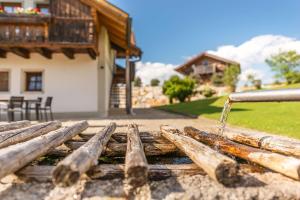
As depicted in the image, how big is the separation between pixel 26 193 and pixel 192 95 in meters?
30.3

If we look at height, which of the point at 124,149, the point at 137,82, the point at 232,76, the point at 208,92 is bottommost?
the point at 124,149

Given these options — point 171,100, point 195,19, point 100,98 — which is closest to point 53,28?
point 100,98

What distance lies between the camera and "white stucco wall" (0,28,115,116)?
1288cm

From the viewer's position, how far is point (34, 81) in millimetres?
13266

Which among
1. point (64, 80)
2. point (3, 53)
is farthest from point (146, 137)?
point (3, 53)

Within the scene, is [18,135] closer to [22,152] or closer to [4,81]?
[22,152]

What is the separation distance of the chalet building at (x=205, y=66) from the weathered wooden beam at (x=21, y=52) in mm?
30544

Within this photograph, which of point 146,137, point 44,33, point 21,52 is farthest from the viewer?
point 21,52

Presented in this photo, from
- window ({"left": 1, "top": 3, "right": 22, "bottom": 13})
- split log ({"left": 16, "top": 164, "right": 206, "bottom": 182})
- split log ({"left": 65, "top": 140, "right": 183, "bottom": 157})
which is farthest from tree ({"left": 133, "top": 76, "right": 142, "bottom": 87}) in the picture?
split log ({"left": 16, "top": 164, "right": 206, "bottom": 182})

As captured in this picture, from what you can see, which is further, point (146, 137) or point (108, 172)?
point (146, 137)

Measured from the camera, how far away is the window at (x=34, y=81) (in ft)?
43.3

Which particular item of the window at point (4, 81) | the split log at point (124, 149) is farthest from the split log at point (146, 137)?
the window at point (4, 81)

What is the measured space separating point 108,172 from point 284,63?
3753 cm

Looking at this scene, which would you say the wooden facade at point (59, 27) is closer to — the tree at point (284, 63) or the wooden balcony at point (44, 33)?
the wooden balcony at point (44, 33)
